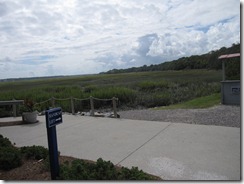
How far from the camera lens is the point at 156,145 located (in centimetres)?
535

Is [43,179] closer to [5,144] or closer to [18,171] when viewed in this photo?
[18,171]

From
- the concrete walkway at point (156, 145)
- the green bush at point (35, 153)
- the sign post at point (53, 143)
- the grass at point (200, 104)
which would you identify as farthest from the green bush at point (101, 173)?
the grass at point (200, 104)

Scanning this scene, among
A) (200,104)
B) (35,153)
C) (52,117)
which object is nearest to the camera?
(52,117)

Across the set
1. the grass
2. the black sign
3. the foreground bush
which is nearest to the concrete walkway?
the foreground bush

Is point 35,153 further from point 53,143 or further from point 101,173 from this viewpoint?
point 101,173

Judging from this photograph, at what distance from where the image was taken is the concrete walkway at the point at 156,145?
4.04 metres

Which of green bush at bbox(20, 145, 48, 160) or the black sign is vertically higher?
the black sign

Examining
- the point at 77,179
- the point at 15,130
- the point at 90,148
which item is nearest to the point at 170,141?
the point at 90,148

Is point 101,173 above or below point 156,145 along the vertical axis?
above

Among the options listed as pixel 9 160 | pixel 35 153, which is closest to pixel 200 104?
pixel 35 153

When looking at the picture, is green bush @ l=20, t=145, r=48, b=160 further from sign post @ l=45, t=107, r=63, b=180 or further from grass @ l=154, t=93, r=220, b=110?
grass @ l=154, t=93, r=220, b=110

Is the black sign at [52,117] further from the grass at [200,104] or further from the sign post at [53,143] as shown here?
the grass at [200,104]

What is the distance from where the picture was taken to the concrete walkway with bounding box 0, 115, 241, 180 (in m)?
4.04

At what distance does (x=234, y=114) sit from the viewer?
27.9 ft
